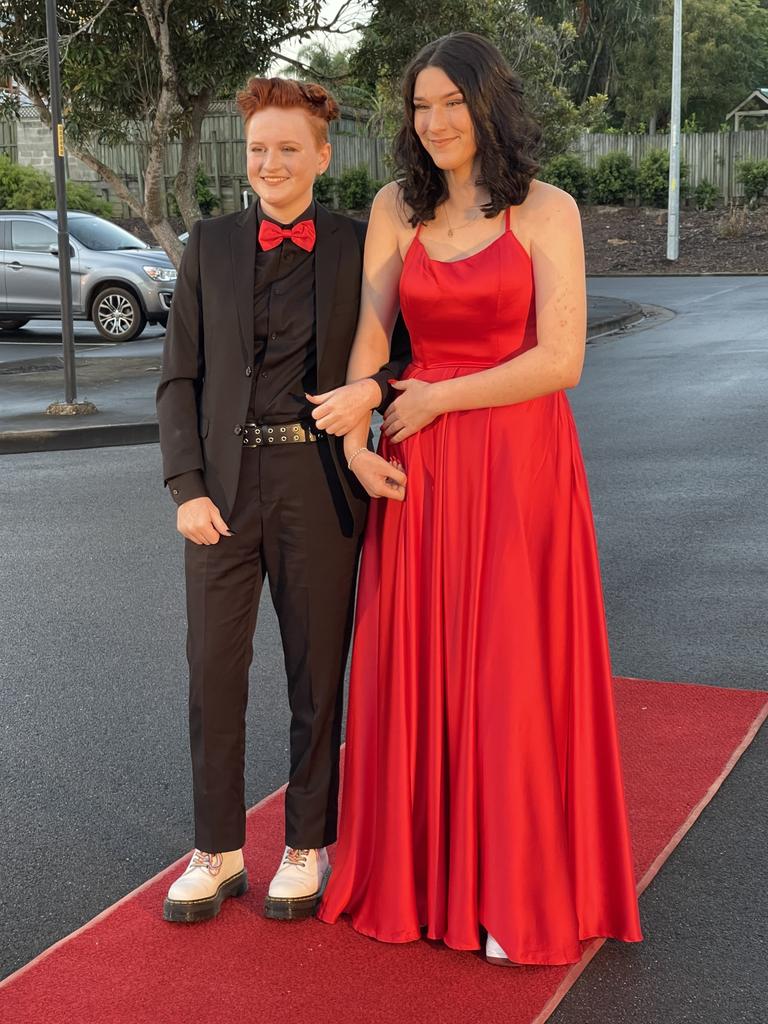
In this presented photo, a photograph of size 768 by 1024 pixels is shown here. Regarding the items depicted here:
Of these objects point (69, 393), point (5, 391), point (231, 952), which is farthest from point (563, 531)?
point (5, 391)

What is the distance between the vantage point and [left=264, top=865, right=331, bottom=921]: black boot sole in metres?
3.39

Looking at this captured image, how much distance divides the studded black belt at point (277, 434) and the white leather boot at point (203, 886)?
3.57 ft

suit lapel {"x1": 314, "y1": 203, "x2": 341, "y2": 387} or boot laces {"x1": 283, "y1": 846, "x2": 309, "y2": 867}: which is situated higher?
suit lapel {"x1": 314, "y1": 203, "x2": 341, "y2": 387}

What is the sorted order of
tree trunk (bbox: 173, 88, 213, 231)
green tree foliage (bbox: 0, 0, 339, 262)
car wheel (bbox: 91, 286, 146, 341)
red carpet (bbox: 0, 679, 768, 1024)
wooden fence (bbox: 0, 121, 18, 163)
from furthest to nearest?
wooden fence (bbox: 0, 121, 18, 163), car wheel (bbox: 91, 286, 146, 341), tree trunk (bbox: 173, 88, 213, 231), green tree foliage (bbox: 0, 0, 339, 262), red carpet (bbox: 0, 679, 768, 1024)

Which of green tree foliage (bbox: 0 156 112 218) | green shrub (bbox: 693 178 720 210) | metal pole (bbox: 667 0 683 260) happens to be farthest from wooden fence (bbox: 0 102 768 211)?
metal pole (bbox: 667 0 683 260)

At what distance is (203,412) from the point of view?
3.31 metres

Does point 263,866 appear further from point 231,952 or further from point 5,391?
point 5,391

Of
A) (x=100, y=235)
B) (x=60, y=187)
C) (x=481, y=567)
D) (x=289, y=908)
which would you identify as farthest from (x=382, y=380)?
(x=100, y=235)

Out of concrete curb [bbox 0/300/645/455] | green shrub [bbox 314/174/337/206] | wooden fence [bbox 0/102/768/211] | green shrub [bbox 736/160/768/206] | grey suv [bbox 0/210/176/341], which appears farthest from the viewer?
green shrub [bbox 314/174/337/206]

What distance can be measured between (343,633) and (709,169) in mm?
37508

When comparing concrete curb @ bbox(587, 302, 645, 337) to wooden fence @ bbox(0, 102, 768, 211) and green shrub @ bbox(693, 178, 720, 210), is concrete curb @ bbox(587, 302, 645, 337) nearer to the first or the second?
wooden fence @ bbox(0, 102, 768, 211)

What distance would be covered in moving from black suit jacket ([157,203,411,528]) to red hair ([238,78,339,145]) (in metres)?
0.25

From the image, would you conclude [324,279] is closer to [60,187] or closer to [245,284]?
[245,284]

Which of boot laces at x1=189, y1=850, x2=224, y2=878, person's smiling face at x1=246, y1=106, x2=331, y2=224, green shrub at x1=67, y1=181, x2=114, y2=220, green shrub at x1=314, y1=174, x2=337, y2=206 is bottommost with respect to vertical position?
boot laces at x1=189, y1=850, x2=224, y2=878
